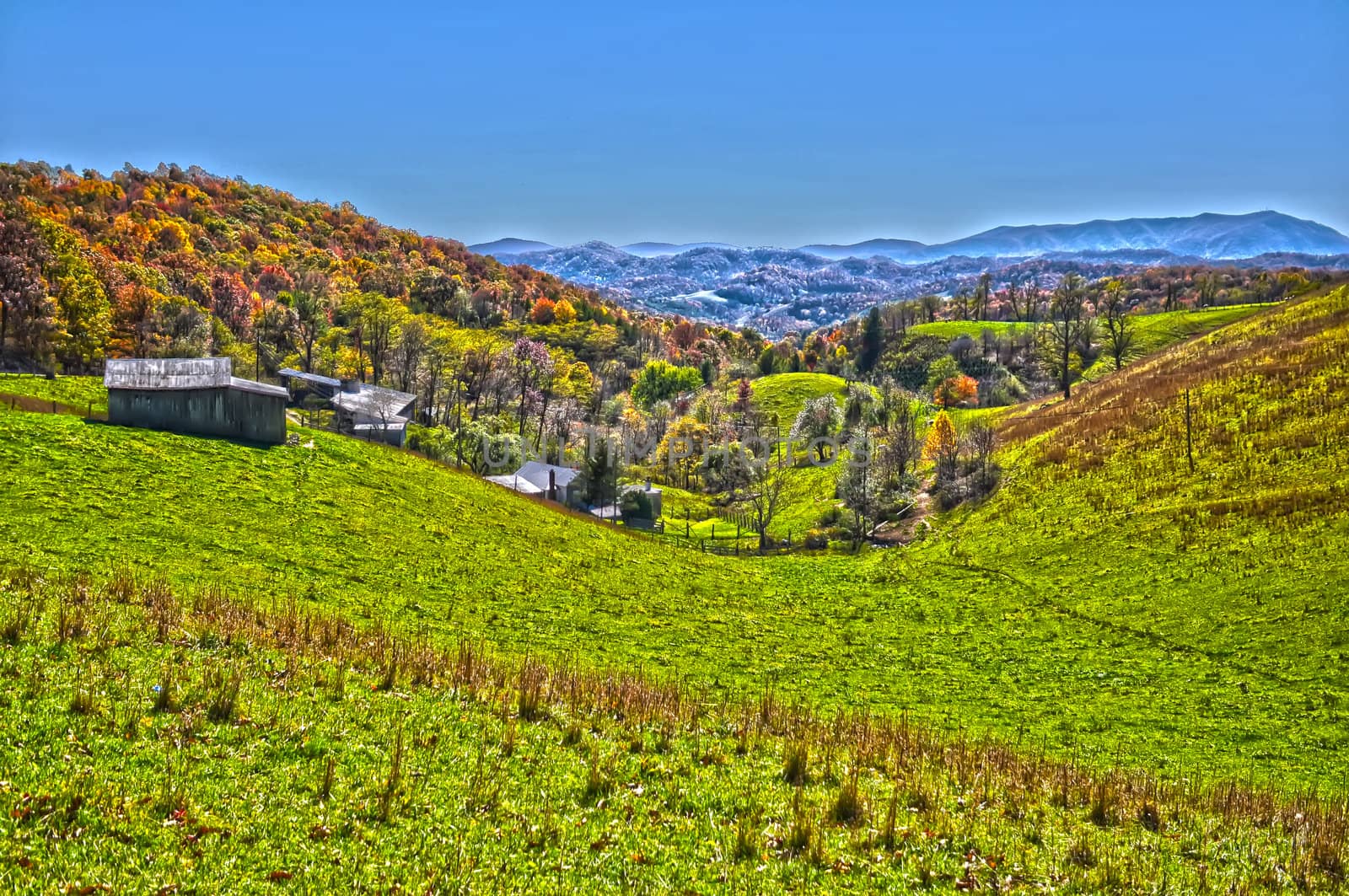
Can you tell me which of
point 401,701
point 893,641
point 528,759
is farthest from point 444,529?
point 528,759

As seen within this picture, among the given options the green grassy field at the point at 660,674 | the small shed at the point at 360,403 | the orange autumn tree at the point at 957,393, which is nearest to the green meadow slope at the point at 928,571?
the green grassy field at the point at 660,674

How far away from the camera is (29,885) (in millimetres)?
7234

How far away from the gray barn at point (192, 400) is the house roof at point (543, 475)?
40.2m

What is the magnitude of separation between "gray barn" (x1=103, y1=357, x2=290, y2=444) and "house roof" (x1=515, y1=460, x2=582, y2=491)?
40.2 m

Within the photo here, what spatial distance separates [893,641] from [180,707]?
28.4 metres

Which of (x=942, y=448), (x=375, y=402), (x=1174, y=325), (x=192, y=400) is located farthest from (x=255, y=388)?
(x=1174, y=325)

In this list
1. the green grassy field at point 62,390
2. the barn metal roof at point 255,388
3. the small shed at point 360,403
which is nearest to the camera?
the barn metal roof at point 255,388

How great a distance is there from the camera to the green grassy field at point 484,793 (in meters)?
8.71

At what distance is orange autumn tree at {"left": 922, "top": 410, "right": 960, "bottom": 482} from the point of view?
6316 cm

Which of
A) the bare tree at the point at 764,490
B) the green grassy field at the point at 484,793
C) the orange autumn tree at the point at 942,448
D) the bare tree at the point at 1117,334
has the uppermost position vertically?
the bare tree at the point at 1117,334

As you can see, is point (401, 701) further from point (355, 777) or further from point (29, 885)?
point (29, 885)

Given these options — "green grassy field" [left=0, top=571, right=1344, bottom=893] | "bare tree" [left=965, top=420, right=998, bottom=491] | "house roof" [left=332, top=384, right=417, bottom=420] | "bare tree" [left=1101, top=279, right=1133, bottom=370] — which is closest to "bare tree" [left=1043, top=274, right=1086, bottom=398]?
"bare tree" [left=1101, top=279, right=1133, bottom=370]

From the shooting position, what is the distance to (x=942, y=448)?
68062 mm

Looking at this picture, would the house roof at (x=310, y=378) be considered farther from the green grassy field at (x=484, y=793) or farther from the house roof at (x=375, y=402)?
the green grassy field at (x=484, y=793)
